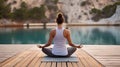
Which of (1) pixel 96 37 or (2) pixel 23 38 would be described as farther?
(1) pixel 96 37

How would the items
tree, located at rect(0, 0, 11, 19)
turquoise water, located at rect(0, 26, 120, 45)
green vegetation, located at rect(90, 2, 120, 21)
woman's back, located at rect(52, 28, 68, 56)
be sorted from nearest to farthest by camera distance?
woman's back, located at rect(52, 28, 68, 56) < turquoise water, located at rect(0, 26, 120, 45) < tree, located at rect(0, 0, 11, 19) < green vegetation, located at rect(90, 2, 120, 21)

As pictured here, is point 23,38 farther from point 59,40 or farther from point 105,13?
point 105,13

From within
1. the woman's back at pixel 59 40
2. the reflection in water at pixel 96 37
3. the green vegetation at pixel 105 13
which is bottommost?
the reflection in water at pixel 96 37

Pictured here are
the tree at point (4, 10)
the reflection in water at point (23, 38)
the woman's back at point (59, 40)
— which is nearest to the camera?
the woman's back at point (59, 40)

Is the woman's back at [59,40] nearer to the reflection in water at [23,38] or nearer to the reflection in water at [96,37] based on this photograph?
the reflection in water at [96,37]

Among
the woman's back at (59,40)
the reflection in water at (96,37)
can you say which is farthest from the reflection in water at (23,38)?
the woman's back at (59,40)

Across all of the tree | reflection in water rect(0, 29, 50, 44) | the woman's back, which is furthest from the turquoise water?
the tree

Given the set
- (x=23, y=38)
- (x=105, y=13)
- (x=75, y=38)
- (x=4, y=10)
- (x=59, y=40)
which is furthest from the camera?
(x=105, y=13)

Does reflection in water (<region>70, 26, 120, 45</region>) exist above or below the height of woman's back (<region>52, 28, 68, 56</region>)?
below

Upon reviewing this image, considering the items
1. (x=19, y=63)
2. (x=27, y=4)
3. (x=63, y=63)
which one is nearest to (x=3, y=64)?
(x=19, y=63)

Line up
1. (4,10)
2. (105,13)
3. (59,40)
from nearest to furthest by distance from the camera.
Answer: (59,40)
(4,10)
(105,13)

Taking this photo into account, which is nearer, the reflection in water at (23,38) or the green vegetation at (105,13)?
the reflection in water at (23,38)

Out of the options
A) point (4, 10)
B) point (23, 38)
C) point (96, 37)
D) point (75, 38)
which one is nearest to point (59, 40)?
point (75, 38)

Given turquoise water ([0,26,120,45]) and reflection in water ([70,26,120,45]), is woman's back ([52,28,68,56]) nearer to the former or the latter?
turquoise water ([0,26,120,45])
